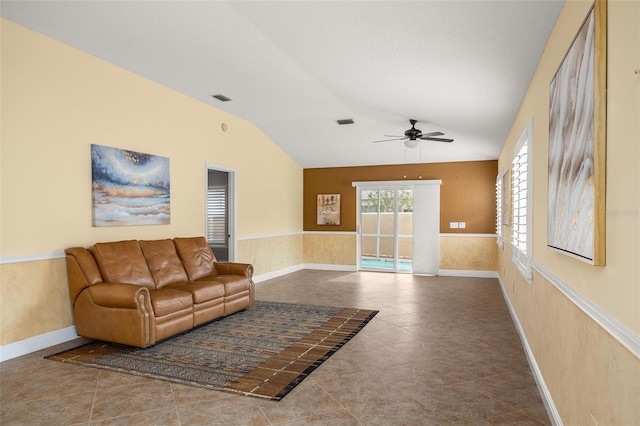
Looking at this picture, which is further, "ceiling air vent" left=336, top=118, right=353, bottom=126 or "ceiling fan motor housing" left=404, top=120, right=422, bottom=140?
"ceiling air vent" left=336, top=118, right=353, bottom=126

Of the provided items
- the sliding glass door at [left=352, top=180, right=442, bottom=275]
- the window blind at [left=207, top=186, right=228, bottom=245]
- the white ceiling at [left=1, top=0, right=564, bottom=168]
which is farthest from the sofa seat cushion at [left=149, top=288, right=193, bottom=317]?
the sliding glass door at [left=352, top=180, right=442, bottom=275]

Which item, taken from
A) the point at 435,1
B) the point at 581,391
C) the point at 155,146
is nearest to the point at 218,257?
the point at 155,146

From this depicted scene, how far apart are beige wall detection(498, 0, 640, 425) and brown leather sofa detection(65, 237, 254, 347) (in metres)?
3.37

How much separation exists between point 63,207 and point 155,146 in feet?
5.06

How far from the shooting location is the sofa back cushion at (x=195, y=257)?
544 cm

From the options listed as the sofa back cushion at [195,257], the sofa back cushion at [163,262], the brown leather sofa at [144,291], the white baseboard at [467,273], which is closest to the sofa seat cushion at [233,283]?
the brown leather sofa at [144,291]

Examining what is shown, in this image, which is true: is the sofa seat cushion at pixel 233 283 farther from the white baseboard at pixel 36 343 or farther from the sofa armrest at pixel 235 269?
the white baseboard at pixel 36 343

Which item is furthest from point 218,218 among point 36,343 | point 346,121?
point 36,343

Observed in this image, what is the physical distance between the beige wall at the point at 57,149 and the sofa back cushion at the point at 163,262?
11.7 inches

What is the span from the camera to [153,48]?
14.6ft

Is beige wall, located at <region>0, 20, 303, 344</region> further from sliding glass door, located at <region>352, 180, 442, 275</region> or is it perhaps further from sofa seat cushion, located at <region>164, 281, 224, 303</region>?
sliding glass door, located at <region>352, 180, 442, 275</region>

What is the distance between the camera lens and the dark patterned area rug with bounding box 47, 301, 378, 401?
11.0 feet

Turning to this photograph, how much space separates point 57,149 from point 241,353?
277cm

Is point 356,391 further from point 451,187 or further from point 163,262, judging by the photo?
point 451,187
